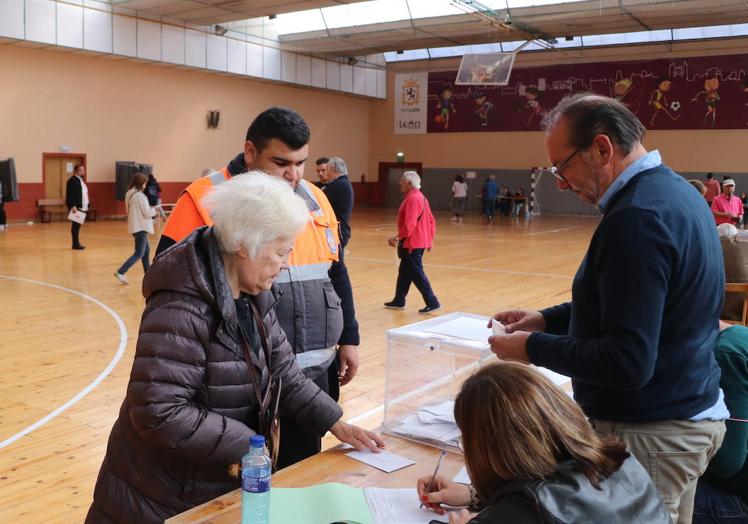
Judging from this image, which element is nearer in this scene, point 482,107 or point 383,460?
point 383,460

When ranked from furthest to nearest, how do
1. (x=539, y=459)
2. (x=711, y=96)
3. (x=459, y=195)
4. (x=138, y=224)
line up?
(x=459, y=195)
(x=711, y=96)
(x=138, y=224)
(x=539, y=459)

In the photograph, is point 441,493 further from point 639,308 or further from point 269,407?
point 639,308

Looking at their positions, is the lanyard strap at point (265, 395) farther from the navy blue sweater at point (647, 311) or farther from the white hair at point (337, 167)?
the white hair at point (337, 167)

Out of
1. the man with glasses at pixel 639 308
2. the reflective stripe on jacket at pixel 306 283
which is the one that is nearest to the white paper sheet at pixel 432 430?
the reflective stripe on jacket at pixel 306 283

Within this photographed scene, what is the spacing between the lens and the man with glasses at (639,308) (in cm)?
173

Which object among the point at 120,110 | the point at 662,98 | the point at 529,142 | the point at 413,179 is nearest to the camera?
the point at 413,179

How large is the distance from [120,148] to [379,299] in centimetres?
1422

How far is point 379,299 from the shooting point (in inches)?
389

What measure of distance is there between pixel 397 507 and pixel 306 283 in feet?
3.46

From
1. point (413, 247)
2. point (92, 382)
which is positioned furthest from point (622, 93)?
point (92, 382)

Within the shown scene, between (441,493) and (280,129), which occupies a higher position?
(280,129)

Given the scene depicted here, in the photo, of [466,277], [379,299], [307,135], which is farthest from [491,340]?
[466,277]

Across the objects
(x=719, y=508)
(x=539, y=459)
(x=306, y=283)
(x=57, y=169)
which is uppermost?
(x=57, y=169)

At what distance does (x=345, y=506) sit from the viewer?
6.40ft
